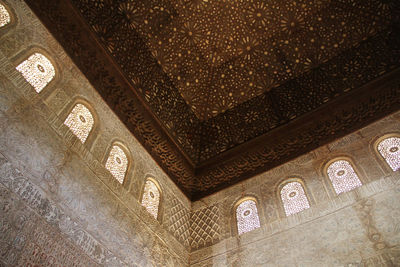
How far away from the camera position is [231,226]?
5.72 meters

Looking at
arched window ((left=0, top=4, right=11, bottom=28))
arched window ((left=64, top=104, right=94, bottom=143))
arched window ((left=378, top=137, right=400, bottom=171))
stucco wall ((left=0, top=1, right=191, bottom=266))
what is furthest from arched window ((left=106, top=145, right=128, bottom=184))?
arched window ((left=378, top=137, right=400, bottom=171))

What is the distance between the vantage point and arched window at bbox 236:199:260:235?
219 inches

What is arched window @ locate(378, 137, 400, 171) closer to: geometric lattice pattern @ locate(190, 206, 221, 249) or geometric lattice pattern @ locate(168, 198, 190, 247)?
→ geometric lattice pattern @ locate(190, 206, 221, 249)

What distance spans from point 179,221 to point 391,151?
322 centimetres

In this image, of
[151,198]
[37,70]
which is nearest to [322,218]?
[151,198]

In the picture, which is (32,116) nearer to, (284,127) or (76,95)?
(76,95)

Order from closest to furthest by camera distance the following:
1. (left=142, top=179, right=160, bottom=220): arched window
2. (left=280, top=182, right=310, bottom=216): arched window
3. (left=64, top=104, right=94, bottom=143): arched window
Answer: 1. (left=64, top=104, right=94, bottom=143): arched window
2. (left=280, top=182, right=310, bottom=216): arched window
3. (left=142, top=179, right=160, bottom=220): arched window

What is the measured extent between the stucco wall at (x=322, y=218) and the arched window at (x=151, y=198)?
88 centimetres

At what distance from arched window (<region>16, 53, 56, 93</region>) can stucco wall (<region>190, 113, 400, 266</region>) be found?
3.17m

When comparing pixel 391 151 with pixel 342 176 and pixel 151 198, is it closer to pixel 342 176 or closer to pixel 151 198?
pixel 342 176

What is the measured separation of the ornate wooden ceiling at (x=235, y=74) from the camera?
5941 mm

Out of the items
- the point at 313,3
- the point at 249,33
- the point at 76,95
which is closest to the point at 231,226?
the point at 76,95

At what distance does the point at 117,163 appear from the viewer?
5273 mm

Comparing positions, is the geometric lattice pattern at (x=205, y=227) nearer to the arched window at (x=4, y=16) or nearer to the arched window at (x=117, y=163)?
the arched window at (x=117, y=163)
